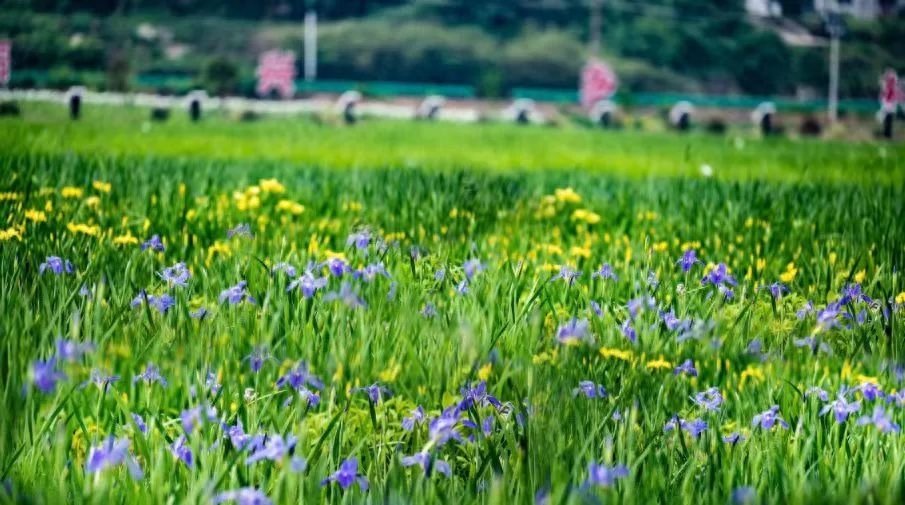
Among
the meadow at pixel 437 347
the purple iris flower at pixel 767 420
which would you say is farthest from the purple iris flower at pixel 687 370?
the purple iris flower at pixel 767 420

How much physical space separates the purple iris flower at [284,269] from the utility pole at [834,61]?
1734 centimetres

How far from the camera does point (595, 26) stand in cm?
4462

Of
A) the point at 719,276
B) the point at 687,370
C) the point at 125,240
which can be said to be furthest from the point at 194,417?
the point at 125,240

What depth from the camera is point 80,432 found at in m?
1.85

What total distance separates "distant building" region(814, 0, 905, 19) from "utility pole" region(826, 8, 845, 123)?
230mm

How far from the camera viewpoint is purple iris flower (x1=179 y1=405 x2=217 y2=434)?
134 cm

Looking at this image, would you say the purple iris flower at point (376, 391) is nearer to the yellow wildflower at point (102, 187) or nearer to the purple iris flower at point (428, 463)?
the purple iris flower at point (428, 463)

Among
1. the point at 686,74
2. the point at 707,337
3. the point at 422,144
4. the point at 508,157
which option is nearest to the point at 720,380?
the point at 707,337

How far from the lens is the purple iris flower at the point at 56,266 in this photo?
2628 millimetres

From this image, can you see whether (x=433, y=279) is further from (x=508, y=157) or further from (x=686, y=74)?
(x=686, y=74)

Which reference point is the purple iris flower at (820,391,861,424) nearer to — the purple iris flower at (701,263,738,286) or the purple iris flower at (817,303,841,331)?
the purple iris flower at (817,303,841,331)

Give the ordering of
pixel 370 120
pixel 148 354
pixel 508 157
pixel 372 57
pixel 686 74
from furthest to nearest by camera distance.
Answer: pixel 686 74 → pixel 372 57 → pixel 370 120 → pixel 508 157 → pixel 148 354

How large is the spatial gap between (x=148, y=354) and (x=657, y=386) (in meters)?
1.08

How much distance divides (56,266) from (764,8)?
128 ft
